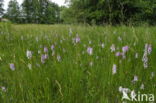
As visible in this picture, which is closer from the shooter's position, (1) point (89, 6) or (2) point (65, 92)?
(2) point (65, 92)

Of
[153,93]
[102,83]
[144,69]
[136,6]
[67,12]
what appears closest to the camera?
[153,93]

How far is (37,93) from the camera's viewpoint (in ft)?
3.66

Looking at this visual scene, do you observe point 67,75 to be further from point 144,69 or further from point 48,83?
point 144,69

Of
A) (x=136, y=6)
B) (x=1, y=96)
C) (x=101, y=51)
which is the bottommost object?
(x=1, y=96)

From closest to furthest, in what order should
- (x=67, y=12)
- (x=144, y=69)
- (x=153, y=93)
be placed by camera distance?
1. (x=153, y=93)
2. (x=144, y=69)
3. (x=67, y=12)

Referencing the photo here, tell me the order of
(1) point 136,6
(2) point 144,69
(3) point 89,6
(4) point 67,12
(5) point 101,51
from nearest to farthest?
(2) point 144,69
(5) point 101,51
(1) point 136,6
(3) point 89,6
(4) point 67,12

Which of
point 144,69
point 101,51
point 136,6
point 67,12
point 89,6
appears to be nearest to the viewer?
point 144,69

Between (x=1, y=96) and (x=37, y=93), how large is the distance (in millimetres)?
276

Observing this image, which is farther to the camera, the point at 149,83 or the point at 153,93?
the point at 149,83

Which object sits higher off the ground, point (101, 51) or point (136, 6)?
point (136, 6)

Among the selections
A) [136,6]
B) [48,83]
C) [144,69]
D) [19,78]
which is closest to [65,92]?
[48,83]

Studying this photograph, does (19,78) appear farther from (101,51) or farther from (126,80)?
(101,51)

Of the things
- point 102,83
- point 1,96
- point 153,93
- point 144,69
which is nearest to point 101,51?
point 144,69

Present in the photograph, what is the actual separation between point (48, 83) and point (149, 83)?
0.83 metres
